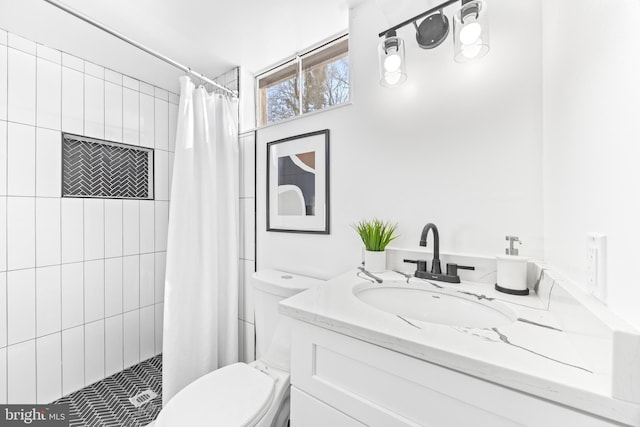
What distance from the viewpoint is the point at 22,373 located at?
4.86 feet

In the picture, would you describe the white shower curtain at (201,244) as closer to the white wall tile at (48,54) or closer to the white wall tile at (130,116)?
the white wall tile at (130,116)

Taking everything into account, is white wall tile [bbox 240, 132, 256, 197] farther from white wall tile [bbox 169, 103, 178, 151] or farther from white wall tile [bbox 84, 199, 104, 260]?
white wall tile [bbox 84, 199, 104, 260]

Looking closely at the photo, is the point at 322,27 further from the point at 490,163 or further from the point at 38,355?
the point at 38,355

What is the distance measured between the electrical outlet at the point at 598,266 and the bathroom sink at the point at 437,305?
21cm

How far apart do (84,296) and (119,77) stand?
154 centimetres

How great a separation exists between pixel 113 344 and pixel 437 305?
7.14 feet

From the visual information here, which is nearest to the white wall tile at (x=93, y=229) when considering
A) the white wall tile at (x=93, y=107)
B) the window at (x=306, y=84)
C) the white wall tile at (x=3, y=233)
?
the white wall tile at (x=3, y=233)

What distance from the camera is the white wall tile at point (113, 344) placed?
1823mm

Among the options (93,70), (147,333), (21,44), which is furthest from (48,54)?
(147,333)

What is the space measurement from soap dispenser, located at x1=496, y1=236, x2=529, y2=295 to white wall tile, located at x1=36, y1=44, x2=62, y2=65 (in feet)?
8.51

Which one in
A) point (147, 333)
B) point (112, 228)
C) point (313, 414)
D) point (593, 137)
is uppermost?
point (593, 137)

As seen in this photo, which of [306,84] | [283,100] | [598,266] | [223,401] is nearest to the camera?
[598,266]

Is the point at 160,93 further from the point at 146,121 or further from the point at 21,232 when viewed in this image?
the point at 21,232

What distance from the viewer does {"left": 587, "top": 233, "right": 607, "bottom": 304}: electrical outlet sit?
53 centimetres
